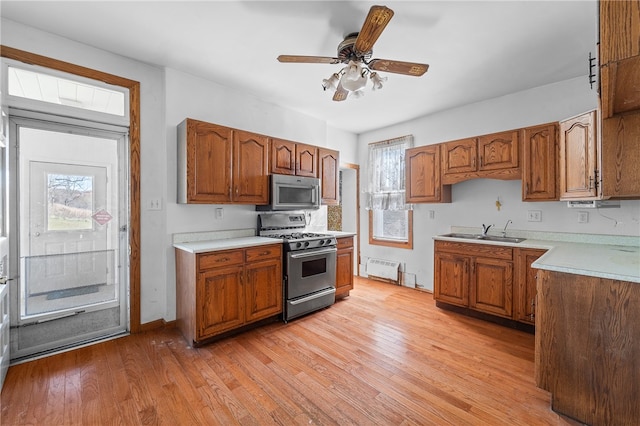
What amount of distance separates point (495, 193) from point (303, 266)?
2670 mm

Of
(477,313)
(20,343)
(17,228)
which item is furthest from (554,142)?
(20,343)

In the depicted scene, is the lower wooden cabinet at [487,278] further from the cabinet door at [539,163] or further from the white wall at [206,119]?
the white wall at [206,119]

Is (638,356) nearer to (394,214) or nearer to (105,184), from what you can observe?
(394,214)

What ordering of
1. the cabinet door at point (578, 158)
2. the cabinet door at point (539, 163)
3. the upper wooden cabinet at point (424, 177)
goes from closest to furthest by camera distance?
1. the cabinet door at point (578, 158)
2. the cabinet door at point (539, 163)
3. the upper wooden cabinet at point (424, 177)

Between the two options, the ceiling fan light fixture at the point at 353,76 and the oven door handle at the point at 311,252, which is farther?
the oven door handle at the point at 311,252

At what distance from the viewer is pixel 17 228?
2.26 meters

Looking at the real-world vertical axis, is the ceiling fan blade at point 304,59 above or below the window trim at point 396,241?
above

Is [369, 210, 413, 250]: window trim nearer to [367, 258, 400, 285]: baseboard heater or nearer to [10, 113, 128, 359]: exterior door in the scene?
[367, 258, 400, 285]: baseboard heater

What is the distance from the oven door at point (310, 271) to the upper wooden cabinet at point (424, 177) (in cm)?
148

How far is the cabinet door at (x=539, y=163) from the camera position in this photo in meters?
2.85

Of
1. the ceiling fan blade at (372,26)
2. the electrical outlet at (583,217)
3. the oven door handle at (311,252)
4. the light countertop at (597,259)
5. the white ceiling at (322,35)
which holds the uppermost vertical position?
the white ceiling at (322,35)

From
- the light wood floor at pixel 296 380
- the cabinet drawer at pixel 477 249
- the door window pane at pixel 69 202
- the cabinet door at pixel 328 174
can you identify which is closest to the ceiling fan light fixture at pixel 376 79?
the cabinet door at pixel 328 174

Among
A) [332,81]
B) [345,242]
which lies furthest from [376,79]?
[345,242]

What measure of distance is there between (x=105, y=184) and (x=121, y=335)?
4.95 ft
